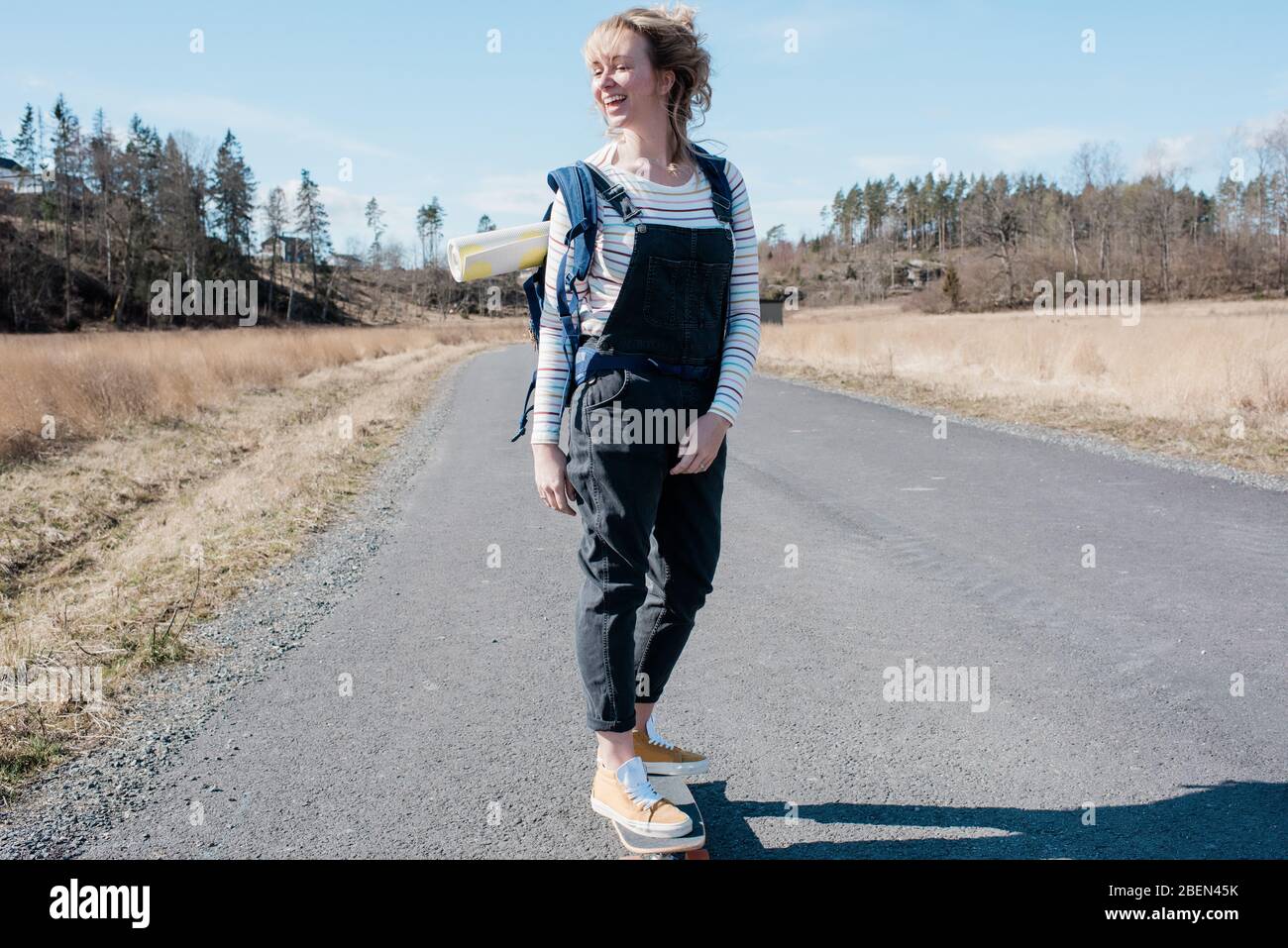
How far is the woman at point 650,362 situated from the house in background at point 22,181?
81.5 metres

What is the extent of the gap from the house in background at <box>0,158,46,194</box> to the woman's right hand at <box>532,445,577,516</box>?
8156 cm

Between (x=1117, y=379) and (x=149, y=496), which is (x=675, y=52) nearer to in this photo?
(x=149, y=496)

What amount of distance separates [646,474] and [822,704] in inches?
59.0

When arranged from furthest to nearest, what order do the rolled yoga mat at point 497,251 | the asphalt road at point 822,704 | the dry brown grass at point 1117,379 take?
the dry brown grass at point 1117,379 → the asphalt road at point 822,704 → the rolled yoga mat at point 497,251

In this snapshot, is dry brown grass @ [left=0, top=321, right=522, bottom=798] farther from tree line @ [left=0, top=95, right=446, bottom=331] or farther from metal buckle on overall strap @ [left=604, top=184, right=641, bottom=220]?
tree line @ [left=0, top=95, right=446, bottom=331]

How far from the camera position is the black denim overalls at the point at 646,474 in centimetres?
220

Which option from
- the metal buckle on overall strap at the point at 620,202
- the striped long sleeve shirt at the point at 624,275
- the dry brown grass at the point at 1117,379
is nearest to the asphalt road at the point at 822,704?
the striped long sleeve shirt at the point at 624,275

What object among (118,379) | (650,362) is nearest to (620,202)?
(650,362)

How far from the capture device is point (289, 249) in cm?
7875

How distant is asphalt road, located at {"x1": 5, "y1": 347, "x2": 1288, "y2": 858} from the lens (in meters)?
2.42

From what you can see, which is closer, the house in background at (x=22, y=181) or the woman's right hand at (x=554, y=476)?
the woman's right hand at (x=554, y=476)

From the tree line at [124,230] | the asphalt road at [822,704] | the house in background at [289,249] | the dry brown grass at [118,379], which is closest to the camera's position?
the asphalt road at [822,704]

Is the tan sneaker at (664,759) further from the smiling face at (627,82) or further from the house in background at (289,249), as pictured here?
the house in background at (289,249)

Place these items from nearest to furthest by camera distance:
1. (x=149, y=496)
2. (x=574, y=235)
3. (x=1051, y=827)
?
(x=574, y=235) → (x=1051, y=827) → (x=149, y=496)
